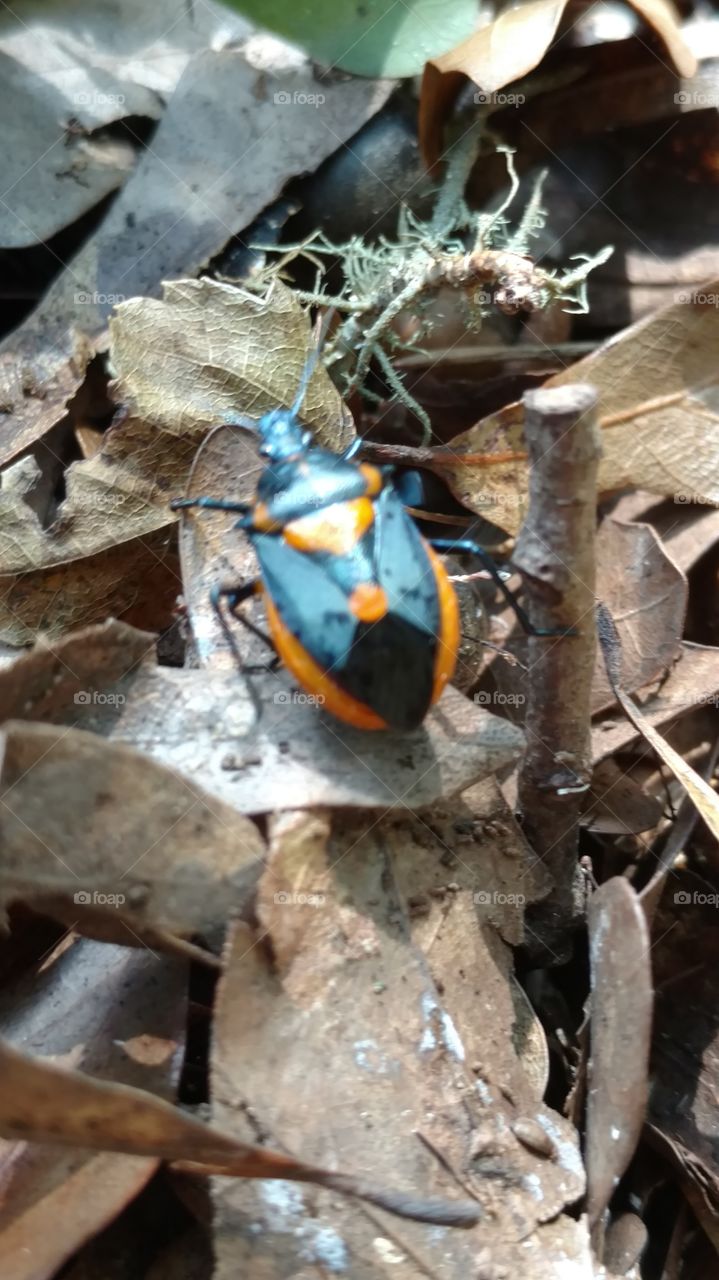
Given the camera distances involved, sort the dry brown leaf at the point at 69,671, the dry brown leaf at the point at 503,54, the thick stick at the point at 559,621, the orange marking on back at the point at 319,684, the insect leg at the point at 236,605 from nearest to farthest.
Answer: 1. the thick stick at the point at 559,621
2. the dry brown leaf at the point at 69,671
3. the orange marking on back at the point at 319,684
4. the insect leg at the point at 236,605
5. the dry brown leaf at the point at 503,54

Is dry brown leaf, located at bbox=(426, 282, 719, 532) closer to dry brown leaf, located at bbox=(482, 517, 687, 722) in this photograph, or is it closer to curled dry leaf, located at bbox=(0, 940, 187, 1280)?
dry brown leaf, located at bbox=(482, 517, 687, 722)

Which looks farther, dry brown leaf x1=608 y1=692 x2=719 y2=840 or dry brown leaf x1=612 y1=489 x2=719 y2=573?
dry brown leaf x1=612 y1=489 x2=719 y2=573

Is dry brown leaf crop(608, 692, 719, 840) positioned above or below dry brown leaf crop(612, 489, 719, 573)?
below

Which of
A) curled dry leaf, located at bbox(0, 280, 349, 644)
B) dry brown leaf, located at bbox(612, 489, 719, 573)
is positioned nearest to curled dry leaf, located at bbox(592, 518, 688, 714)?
dry brown leaf, located at bbox(612, 489, 719, 573)

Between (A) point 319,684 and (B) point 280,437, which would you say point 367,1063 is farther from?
(B) point 280,437

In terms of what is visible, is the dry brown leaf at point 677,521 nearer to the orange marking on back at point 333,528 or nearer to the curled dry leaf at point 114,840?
the orange marking on back at point 333,528

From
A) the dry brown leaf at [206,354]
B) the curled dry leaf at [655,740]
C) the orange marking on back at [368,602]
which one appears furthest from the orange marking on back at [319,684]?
the dry brown leaf at [206,354]
